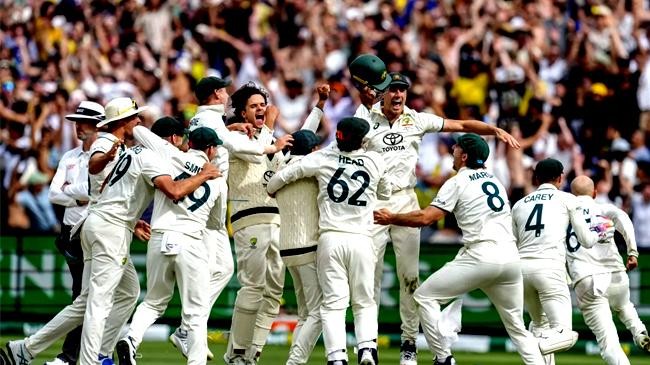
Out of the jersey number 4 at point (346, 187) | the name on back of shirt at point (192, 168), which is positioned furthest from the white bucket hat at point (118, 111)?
the jersey number 4 at point (346, 187)

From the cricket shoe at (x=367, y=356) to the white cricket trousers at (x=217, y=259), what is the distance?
5.63 ft

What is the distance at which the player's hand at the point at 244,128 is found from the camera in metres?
16.2

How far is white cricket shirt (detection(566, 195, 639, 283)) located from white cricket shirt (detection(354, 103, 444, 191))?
177 centimetres

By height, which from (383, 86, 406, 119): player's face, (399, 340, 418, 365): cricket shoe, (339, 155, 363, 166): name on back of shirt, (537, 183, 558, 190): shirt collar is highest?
(383, 86, 406, 119): player's face

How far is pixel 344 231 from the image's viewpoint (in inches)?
595

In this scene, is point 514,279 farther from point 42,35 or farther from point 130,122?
point 42,35

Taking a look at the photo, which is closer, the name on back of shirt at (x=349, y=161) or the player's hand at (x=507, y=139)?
the name on back of shirt at (x=349, y=161)

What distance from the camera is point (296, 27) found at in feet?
87.9

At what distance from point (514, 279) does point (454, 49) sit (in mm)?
10754

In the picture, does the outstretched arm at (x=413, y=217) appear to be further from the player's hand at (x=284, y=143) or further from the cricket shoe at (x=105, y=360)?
the cricket shoe at (x=105, y=360)

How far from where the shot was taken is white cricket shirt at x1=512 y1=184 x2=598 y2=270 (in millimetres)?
15906

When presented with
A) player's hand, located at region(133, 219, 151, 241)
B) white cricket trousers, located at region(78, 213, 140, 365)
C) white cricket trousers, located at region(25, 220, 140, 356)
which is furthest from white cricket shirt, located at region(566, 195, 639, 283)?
white cricket trousers, located at region(78, 213, 140, 365)

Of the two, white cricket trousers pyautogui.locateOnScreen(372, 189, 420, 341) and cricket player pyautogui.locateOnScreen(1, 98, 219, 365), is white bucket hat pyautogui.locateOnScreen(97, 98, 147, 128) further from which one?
white cricket trousers pyautogui.locateOnScreen(372, 189, 420, 341)

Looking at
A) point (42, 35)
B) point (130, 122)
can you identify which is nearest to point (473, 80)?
point (42, 35)
